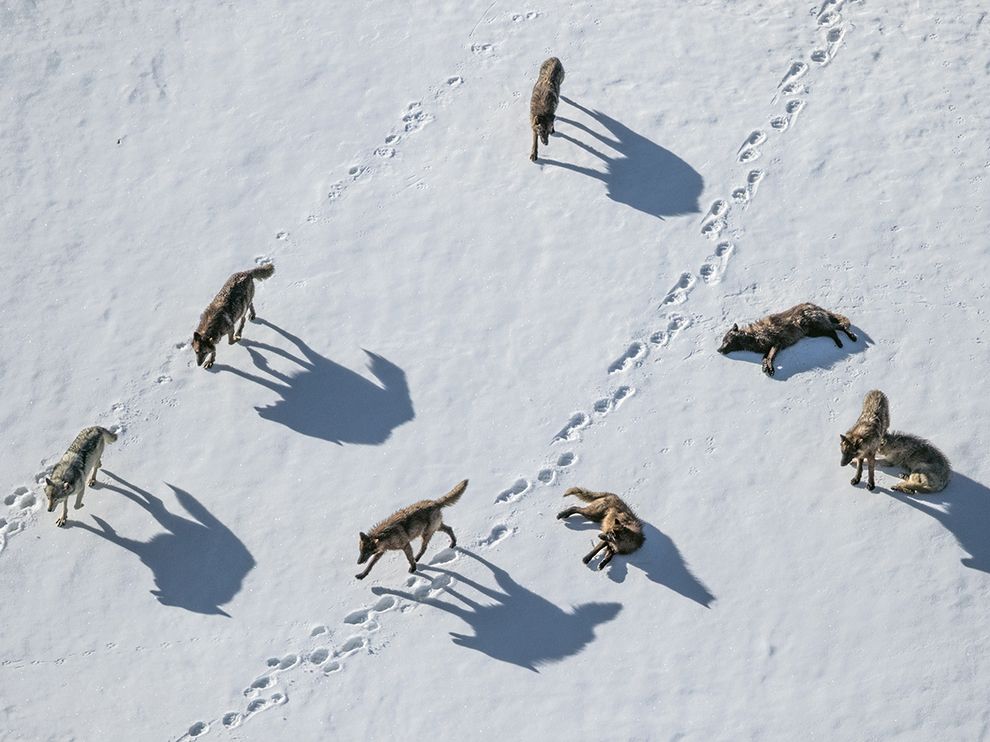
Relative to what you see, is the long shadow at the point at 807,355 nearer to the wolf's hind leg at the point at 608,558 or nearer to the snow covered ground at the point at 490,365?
the snow covered ground at the point at 490,365

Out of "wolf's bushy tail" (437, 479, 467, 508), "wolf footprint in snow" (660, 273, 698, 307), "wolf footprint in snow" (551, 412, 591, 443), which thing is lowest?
"wolf's bushy tail" (437, 479, 467, 508)

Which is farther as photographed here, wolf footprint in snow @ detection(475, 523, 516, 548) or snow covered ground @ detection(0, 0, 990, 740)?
wolf footprint in snow @ detection(475, 523, 516, 548)

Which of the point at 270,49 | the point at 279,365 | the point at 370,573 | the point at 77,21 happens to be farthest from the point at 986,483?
the point at 77,21

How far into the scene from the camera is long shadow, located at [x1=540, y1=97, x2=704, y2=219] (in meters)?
→ 17.2

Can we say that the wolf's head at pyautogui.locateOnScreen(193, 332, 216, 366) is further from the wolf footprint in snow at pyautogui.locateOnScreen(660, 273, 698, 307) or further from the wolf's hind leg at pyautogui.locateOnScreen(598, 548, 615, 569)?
the wolf footprint in snow at pyautogui.locateOnScreen(660, 273, 698, 307)

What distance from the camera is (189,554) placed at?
1425cm

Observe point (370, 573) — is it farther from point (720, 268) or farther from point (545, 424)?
point (720, 268)

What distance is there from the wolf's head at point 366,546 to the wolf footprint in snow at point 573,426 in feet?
8.60

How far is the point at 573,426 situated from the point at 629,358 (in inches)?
48.4

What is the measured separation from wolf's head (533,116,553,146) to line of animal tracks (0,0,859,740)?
1734 millimetres

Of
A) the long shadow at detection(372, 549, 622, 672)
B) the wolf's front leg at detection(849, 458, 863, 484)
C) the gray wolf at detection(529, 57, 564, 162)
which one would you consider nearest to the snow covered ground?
the long shadow at detection(372, 549, 622, 672)

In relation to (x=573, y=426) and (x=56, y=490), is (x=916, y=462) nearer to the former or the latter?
(x=573, y=426)

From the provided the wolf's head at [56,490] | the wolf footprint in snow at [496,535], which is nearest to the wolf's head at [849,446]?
the wolf footprint in snow at [496,535]

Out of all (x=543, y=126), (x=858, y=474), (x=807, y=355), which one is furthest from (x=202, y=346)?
(x=858, y=474)
